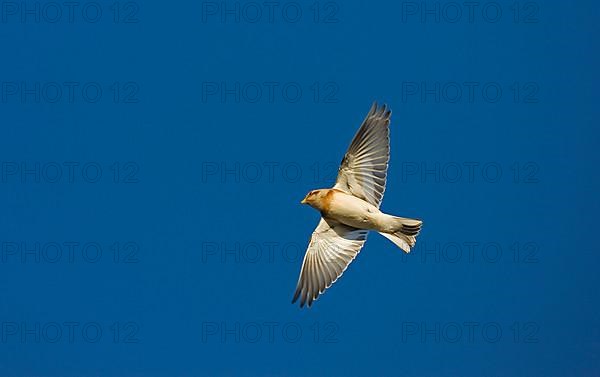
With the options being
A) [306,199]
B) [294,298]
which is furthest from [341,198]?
[294,298]

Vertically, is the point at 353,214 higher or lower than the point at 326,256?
higher

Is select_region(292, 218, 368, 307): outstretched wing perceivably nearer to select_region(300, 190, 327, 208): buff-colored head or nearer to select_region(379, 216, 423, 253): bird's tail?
select_region(300, 190, 327, 208): buff-colored head

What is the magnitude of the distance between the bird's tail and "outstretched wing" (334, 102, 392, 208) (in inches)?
20.6

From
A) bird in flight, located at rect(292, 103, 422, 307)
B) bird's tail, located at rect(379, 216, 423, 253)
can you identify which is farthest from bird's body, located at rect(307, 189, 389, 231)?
bird's tail, located at rect(379, 216, 423, 253)

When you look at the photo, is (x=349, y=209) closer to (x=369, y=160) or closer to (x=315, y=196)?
(x=315, y=196)

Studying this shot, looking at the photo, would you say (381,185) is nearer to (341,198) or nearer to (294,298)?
(341,198)

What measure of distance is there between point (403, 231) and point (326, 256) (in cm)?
144

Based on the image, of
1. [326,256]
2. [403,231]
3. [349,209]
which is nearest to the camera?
[403,231]

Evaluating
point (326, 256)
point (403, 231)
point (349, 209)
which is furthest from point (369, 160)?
point (326, 256)

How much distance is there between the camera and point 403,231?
12.5 metres

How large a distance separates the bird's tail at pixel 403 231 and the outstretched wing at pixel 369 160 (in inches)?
20.6

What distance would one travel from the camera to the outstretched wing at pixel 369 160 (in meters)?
12.7

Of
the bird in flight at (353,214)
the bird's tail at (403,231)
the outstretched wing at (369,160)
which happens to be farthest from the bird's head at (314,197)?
the bird's tail at (403,231)

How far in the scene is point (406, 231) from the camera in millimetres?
12430
